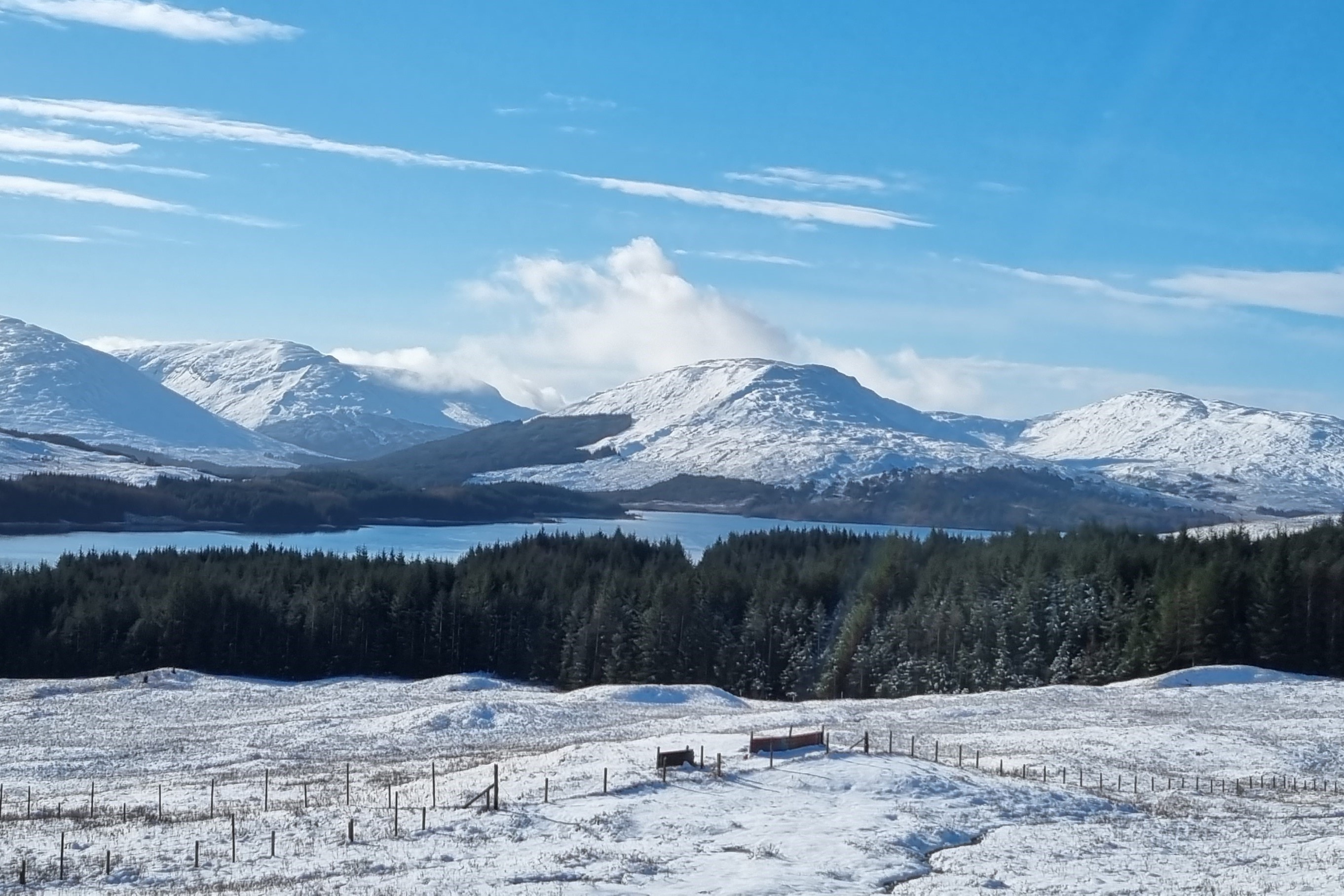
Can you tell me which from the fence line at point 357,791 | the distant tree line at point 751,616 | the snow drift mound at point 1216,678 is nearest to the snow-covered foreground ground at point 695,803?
the fence line at point 357,791

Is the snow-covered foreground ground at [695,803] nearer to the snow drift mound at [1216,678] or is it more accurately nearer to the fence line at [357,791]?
the fence line at [357,791]

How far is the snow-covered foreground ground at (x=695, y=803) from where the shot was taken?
2819 cm

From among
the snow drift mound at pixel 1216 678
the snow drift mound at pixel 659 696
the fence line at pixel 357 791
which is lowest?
the snow drift mound at pixel 659 696

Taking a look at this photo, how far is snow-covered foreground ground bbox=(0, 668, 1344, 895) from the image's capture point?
2819 centimetres

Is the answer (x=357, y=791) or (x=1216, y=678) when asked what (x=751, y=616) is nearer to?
(x=1216, y=678)

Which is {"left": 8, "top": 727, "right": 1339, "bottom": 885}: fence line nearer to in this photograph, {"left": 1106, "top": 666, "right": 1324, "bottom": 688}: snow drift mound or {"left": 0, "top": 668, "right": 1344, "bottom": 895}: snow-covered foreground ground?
{"left": 0, "top": 668, "right": 1344, "bottom": 895}: snow-covered foreground ground

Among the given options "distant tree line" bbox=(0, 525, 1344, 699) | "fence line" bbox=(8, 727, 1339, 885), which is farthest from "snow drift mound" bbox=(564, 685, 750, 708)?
"fence line" bbox=(8, 727, 1339, 885)

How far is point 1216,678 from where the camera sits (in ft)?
247

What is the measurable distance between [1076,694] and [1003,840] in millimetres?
41743

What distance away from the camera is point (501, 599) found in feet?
345

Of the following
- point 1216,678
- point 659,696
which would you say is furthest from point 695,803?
point 1216,678

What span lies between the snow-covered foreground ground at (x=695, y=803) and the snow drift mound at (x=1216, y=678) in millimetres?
6683

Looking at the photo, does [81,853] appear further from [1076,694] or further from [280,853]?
[1076,694]

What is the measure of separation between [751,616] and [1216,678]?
33.4m
